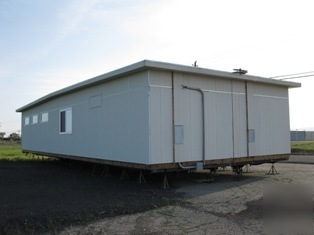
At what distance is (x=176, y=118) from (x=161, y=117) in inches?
21.7

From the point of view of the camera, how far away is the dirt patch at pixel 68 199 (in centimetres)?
651

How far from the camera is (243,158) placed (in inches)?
481

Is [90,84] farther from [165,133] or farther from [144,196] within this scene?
[144,196]

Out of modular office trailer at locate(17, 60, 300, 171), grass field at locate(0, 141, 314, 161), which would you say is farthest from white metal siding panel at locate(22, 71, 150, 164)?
grass field at locate(0, 141, 314, 161)

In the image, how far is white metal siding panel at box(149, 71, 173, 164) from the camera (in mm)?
9984

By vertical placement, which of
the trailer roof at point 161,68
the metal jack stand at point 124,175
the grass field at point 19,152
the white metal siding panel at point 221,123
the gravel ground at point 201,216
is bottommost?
the gravel ground at point 201,216

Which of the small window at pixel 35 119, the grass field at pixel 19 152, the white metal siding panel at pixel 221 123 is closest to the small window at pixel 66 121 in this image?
the small window at pixel 35 119

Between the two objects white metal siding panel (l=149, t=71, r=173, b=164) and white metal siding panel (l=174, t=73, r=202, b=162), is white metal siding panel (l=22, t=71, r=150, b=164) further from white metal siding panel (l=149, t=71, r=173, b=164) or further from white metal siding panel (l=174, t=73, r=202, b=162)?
white metal siding panel (l=174, t=73, r=202, b=162)

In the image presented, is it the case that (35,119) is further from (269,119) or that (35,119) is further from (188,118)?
(269,119)

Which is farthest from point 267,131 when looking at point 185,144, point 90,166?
point 90,166

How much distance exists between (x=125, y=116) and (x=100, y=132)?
184 centimetres

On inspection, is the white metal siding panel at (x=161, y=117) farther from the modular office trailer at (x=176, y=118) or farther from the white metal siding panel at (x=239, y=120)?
the white metal siding panel at (x=239, y=120)

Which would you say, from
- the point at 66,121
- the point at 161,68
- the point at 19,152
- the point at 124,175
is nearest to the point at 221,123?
the point at 161,68

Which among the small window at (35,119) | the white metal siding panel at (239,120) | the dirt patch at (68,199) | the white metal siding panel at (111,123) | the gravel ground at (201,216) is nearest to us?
the gravel ground at (201,216)
